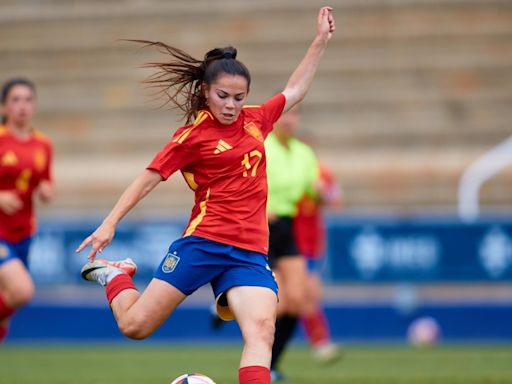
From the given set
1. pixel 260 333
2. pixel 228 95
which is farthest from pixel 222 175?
pixel 260 333

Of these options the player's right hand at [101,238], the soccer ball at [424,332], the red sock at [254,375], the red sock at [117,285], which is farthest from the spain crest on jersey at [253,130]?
the soccer ball at [424,332]

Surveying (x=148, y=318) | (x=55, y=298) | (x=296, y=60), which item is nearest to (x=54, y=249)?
(x=55, y=298)

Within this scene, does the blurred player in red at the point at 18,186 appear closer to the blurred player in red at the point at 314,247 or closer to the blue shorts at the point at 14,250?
the blue shorts at the point at 14,250

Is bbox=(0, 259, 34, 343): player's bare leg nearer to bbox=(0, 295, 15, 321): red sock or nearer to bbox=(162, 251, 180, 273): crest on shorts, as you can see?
bbox=(0, 295, 15, 321): red sock

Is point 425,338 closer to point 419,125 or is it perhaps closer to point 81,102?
point 419,125

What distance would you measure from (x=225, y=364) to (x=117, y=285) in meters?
4.34

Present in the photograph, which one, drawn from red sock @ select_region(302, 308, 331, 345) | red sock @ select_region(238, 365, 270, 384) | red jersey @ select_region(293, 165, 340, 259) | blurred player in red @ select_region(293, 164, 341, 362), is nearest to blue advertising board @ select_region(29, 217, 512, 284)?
blurred player in red @ select_region(293, 164, 341, 362)

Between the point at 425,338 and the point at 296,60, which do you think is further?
the point at 296,60

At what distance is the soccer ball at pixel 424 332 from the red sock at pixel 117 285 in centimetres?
764

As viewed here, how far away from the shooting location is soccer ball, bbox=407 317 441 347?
1369 cm

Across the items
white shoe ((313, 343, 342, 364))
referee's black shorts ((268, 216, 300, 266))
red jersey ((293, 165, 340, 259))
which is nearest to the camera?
referee's black shorts ((268, 216, 300, 266))

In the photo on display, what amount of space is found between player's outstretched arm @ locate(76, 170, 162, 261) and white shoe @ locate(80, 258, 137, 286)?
0.62m

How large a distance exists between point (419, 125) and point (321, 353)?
6279mm

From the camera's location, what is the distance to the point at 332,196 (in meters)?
12.7
